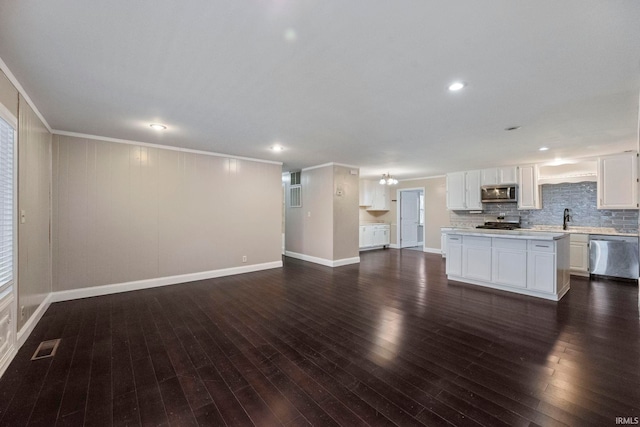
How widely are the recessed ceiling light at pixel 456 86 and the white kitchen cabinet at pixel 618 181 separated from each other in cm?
517

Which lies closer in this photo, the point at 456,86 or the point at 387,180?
the point at 456,86

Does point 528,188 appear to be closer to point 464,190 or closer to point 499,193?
point 499,193

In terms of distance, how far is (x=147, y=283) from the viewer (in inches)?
178

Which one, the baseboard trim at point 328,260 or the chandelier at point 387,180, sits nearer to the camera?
the baseboard trim at point 328,260

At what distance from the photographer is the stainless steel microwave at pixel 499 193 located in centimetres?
655

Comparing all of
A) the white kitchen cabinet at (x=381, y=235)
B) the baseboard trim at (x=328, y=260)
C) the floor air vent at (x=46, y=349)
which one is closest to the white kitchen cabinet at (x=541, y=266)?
the baseboard trim at (x=328, y=260)

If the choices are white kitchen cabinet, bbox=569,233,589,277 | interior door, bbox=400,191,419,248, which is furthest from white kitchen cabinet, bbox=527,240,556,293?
interior door, bbox=400,191,419,248

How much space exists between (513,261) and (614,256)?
270 cm

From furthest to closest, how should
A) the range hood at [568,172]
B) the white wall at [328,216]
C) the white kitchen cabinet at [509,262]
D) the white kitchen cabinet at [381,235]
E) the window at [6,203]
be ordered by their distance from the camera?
the white kitchen cabinet at [381,235] → the white wall at [328,216] → the range hood at [568,172] → the white kitchen cabinet at [509,262] → the window at [6,203]

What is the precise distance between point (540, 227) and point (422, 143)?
167 inches

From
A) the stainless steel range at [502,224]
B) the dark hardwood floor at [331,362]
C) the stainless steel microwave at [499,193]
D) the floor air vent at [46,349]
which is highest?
the stainless steel microwave at [499,193]

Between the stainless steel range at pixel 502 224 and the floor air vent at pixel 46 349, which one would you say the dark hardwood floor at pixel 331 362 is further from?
the stainless steel range at pixel 502 224

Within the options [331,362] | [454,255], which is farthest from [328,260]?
[331,362]

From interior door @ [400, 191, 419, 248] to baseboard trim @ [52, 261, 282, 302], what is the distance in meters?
5.52
